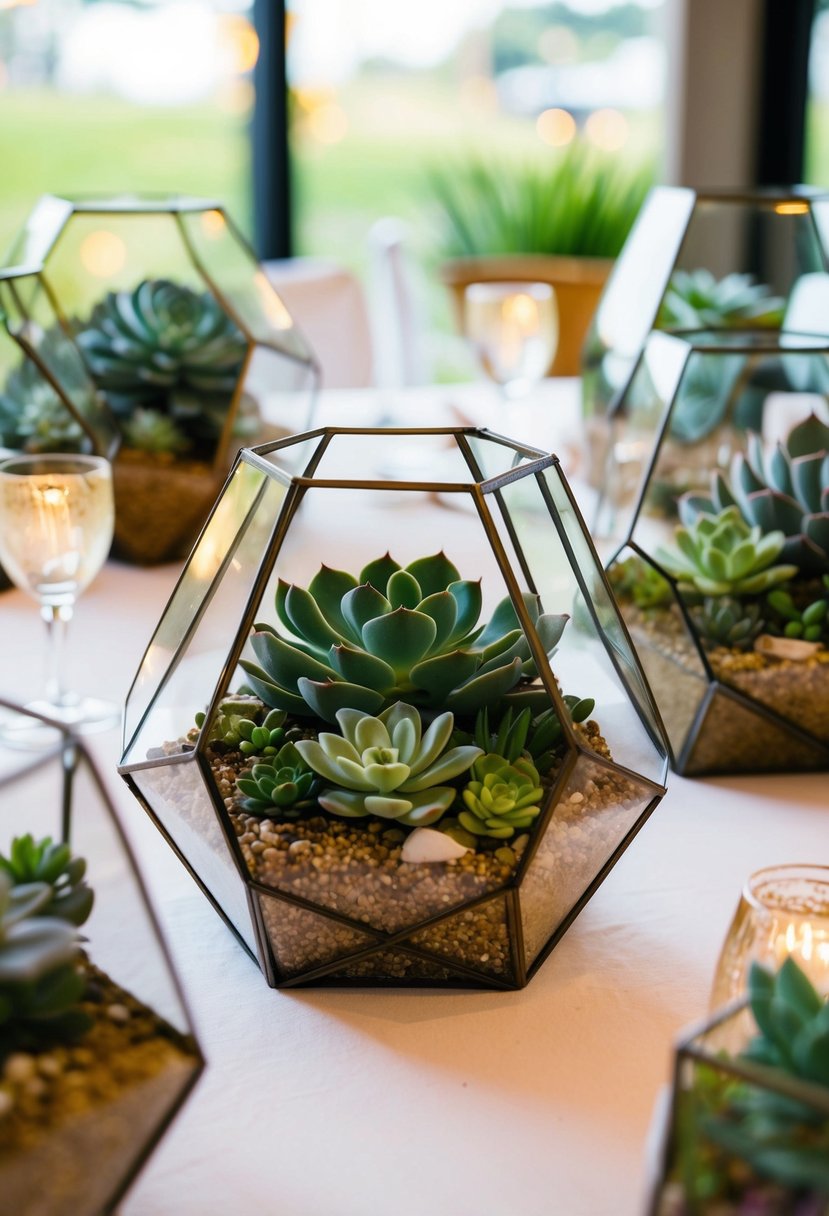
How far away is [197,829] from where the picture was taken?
2.18 feet

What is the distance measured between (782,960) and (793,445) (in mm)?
592

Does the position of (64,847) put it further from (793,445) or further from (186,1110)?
(793,445)

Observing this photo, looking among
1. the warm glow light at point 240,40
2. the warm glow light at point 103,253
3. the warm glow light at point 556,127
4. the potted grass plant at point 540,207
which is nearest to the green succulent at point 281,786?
the warm glow light at point 103,253

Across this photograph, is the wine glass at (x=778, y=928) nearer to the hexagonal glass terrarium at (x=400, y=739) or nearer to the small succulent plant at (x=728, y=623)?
the hexagonal glass terrarium at (x=400, y=739)

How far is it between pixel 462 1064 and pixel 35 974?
0.86ft

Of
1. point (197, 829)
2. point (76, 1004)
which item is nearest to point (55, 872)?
point (76, 1004)

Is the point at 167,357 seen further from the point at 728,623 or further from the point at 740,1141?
the point at 740,1141

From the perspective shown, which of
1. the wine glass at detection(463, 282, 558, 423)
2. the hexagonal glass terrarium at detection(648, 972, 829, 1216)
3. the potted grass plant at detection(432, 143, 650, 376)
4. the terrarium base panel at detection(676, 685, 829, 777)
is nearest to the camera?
the hexagonal glass terrarium at detection(648, 972, 829, 1216)

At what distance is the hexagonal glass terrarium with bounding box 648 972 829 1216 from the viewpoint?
40 centimetres

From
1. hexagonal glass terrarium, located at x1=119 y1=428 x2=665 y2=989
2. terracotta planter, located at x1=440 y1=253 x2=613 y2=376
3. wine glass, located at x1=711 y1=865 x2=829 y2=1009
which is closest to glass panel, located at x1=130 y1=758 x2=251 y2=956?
hexagonal glass terrarium, located at x1=119 y1=428 x2=665 y2=989

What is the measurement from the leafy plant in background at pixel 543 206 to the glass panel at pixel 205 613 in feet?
11.2

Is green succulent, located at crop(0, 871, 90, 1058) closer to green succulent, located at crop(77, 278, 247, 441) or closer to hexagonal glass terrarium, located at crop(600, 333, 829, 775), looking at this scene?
hexagonal glass terrarium, located at crop(600, 333, 829, 775)

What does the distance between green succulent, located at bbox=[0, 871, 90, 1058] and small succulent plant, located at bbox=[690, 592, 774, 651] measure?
57cm

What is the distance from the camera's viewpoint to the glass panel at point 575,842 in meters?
0.65
